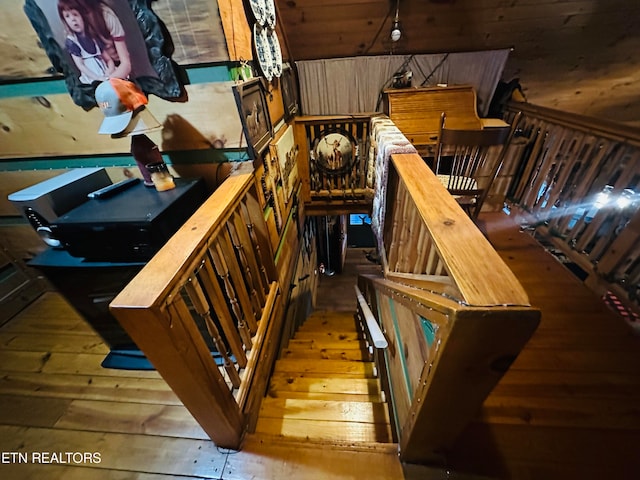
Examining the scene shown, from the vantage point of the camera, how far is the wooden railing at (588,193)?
1424mm

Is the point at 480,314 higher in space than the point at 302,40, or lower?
lower

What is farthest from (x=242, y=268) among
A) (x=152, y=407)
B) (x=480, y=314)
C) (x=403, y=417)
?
(x=480, y=314)

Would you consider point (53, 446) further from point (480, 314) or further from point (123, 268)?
point (480, 314)

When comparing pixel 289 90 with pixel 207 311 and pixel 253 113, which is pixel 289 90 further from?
pixel 207 311

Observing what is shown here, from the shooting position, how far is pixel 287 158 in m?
2.40

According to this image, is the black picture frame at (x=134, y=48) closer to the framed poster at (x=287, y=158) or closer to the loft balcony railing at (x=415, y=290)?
the loft balcony railing at (x=415, y=290)

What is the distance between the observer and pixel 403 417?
1089 mm

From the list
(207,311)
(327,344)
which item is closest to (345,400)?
(327,344)

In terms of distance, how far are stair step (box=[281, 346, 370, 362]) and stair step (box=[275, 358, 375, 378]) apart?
0.21 feet

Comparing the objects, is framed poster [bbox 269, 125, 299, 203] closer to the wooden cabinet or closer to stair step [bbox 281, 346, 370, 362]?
the wooden cabinet

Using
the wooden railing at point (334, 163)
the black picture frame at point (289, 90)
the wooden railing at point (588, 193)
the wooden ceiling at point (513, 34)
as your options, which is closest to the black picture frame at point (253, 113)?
the black picture frame at point (289, 90)

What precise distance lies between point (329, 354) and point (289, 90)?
2549 millimetres

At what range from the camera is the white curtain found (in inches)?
105

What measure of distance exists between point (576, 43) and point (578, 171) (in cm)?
176
